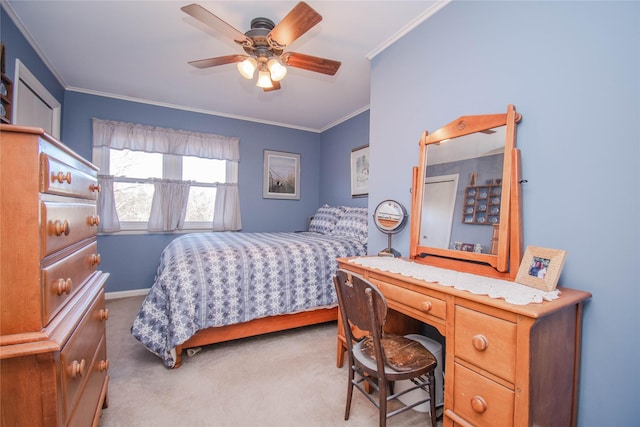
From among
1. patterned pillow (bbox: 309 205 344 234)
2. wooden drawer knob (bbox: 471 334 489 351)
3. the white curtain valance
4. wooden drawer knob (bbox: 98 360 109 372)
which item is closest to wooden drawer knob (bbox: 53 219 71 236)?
wooden drawer knob (bbox: 98 360 109 372)

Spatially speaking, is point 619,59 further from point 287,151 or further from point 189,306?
point 287,151

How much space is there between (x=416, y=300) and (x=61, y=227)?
4.66 ft

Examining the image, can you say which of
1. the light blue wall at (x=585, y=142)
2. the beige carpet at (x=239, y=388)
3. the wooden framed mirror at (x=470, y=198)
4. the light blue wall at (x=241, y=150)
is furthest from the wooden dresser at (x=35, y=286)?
the light blue wall at (x=241, y=150)

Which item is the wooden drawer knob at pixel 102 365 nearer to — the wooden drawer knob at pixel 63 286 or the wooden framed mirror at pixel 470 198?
the wooden drawer knob at pixel 63 286

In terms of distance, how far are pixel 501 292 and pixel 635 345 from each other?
0.51 metres

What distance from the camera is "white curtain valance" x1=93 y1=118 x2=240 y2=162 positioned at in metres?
3.57

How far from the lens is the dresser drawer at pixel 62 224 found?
81 centimetres

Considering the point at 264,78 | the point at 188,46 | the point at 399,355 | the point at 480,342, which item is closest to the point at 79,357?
the point at 399,355

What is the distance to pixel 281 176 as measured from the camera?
473 cm

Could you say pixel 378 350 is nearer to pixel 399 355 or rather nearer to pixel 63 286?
pixel 399 355

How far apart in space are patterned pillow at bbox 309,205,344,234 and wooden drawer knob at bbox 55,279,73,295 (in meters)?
2.89

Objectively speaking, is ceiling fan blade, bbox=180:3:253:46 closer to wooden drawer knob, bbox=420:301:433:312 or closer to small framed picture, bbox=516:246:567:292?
wooden drawer knob, bbox=420:301:433:312

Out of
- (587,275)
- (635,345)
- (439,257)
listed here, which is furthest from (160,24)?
(635,345)

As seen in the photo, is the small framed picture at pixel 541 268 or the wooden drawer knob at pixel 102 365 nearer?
the small framed picture at pixel 541 268
